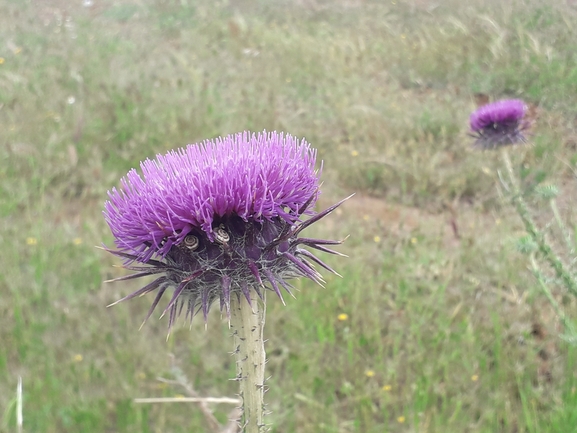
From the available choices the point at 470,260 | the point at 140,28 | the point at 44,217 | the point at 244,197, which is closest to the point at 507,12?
the point at 470,260

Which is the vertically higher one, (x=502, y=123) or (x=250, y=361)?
(x=502, y=123)

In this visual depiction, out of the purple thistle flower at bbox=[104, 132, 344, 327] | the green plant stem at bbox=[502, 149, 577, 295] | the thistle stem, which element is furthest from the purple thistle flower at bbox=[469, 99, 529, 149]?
the thistle stem

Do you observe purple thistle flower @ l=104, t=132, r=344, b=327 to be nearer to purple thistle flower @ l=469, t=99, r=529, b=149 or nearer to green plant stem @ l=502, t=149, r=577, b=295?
green plant stem @ l=502, t=149, r=577, b=295

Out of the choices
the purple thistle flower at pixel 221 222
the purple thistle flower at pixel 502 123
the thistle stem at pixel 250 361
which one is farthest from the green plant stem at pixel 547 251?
the thistle stem at pixel 250 361

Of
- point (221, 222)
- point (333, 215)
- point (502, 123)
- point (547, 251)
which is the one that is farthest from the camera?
point (333, 215)

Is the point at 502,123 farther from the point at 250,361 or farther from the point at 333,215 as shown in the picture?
the point at 250,361

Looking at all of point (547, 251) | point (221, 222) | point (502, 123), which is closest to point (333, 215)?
point (502, 123)

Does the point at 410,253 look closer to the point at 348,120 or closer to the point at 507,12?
the point at 348,120

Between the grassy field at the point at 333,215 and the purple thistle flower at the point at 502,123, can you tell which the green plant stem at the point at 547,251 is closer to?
the grassy field at the point at 333,215
